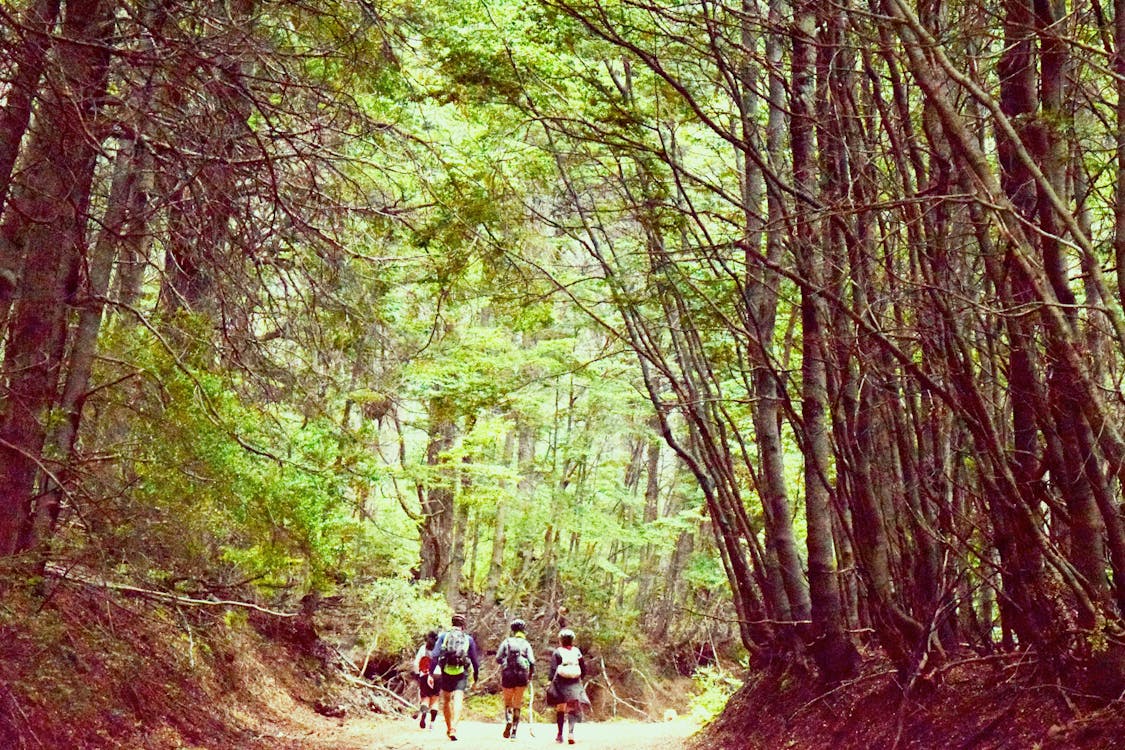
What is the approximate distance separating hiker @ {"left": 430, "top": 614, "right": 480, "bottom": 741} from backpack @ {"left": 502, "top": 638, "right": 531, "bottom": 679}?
0.47 m

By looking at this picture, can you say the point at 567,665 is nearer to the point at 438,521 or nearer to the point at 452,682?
the point at 452,682

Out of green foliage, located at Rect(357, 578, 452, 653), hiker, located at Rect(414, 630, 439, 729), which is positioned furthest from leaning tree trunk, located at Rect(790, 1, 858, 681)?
green foliage, located at Rect(357, 578, 452, 653)

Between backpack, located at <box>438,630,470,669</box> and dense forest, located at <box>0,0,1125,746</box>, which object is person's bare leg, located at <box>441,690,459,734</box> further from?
dense forest, located at <box>0,0,1125,746</box>

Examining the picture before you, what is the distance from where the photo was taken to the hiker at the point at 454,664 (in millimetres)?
12688


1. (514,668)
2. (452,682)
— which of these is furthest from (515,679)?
(452,682)

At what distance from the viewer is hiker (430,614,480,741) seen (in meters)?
12.7

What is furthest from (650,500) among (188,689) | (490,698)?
(188,689)

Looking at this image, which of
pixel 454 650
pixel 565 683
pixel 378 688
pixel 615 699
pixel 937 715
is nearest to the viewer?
pixel 937 715

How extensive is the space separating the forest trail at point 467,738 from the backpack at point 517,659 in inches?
34.8

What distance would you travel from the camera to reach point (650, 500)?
28.4 metres

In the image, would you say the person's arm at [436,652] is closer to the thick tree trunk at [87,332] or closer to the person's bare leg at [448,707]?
the person's bare leg at [448,707]

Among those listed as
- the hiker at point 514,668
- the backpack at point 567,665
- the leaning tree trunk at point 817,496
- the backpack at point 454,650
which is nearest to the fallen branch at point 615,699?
the hiker at point 514,668

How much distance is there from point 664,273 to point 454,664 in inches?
253

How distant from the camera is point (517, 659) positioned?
12875mm
